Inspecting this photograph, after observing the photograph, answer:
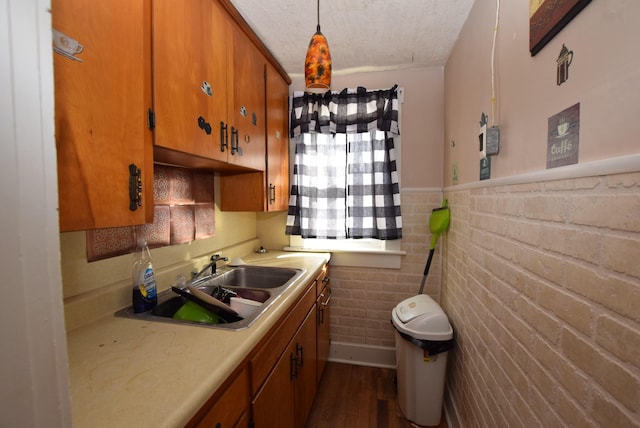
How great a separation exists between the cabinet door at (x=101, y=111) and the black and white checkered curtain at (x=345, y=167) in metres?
1.43

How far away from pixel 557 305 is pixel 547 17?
0.82 metres

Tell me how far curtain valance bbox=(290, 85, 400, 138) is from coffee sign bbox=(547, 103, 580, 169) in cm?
141

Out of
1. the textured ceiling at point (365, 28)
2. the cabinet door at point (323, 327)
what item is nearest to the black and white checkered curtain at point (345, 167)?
the textured ceiling at point (365, 28)

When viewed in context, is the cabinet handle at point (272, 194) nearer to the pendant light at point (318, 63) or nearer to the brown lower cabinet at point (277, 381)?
the brown lower cabinet at point (277, 381)

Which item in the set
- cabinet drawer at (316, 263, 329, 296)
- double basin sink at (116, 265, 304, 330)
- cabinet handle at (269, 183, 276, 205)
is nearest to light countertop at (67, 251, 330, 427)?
double basin sink at (116, 265, 304, 330)

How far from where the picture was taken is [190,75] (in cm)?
109

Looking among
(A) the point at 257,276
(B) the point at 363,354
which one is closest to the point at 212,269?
(A) the point at 257,276

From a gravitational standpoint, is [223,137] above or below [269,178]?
above

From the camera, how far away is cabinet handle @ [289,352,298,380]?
4.18ft

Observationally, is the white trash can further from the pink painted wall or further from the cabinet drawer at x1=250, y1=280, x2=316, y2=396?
the pink painted wall

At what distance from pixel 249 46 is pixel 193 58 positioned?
1.97 feet

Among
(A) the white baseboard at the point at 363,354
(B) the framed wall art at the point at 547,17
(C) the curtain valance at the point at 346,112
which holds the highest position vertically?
(C) the curtain valance at the point at 346,112

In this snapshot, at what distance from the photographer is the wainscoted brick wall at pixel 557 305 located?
54 cm

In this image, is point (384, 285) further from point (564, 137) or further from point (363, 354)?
point (564, 137)
